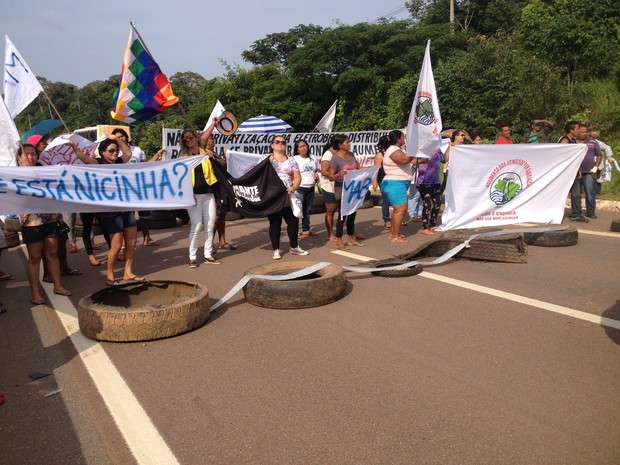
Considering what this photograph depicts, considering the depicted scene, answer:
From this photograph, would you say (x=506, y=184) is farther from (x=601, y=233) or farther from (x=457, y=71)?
(x=457, y=71)

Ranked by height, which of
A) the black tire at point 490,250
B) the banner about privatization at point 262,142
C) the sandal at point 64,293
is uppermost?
the banner about privatization at point 262,142

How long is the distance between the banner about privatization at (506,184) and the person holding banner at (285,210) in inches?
105

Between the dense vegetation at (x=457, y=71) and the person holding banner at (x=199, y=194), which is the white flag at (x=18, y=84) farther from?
the dense vegetation at (x=457, y=71)

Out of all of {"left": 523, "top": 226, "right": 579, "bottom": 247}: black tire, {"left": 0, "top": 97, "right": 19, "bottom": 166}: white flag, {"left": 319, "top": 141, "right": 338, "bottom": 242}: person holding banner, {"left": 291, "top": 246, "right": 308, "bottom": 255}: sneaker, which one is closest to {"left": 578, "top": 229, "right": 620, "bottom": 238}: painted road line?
{"left": 523, "top": 226, "right": 579, "bottom": 247}: black tire

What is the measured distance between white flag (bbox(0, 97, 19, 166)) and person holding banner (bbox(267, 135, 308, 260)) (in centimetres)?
359

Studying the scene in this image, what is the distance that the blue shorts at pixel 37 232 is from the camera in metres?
6.23

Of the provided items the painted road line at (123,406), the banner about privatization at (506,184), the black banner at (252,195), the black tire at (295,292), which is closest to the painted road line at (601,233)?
the banner about privatization at (506,184)

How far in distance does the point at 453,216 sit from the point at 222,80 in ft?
114

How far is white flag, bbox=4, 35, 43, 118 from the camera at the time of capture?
7.02 m

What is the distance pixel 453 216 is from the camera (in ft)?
30.4

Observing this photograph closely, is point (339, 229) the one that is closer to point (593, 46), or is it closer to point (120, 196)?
point (120, 196)

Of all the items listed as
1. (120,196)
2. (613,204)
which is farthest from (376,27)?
(120,196)

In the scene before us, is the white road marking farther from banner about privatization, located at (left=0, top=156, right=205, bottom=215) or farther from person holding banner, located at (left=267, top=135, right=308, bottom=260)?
banner about privatization, located at (left=0, top=156, right=205, bottom=215)

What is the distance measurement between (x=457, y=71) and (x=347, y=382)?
59.5ft
